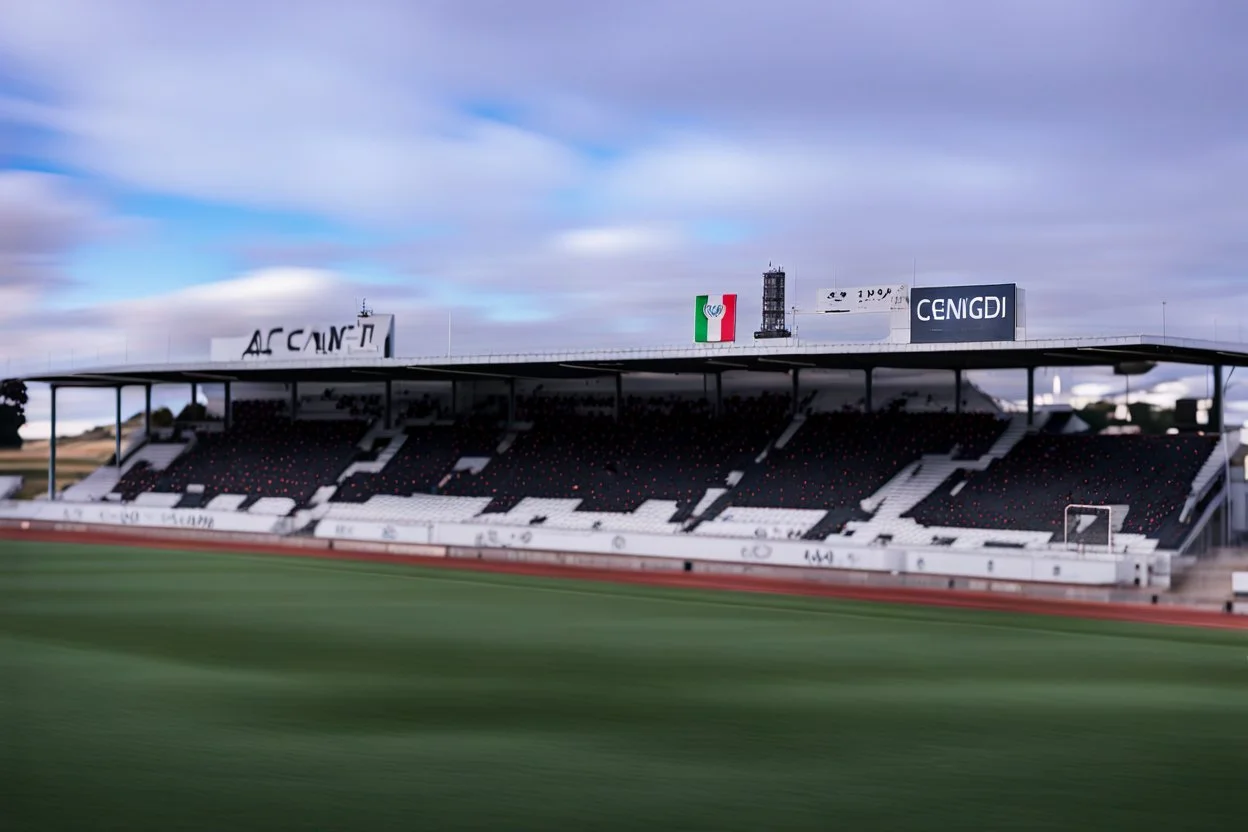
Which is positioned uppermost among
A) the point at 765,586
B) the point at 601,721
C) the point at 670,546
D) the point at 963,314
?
the point at 963,314

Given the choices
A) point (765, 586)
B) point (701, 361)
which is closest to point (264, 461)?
point (701, 361)

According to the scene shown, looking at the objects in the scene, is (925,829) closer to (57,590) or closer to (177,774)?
(177,774)

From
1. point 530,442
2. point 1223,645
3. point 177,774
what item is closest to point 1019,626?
point 1223,645

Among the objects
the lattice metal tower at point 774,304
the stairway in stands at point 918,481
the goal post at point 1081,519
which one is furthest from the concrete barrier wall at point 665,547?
the lattice metal tower at point 774,304

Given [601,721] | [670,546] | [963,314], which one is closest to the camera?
[601,721]

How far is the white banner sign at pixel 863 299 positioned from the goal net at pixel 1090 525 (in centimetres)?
821

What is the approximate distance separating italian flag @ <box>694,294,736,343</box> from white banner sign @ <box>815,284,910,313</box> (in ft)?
9.40

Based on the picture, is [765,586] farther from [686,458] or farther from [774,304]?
[774,304]

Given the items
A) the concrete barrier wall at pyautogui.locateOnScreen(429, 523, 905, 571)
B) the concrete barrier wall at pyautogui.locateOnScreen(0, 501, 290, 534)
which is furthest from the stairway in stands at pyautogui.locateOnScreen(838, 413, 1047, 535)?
the concrete barrier wall at pyautogui.locateOnScreen(0, 501, 290, 534)

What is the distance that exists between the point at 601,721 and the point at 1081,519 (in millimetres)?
26981

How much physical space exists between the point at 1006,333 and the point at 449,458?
23.8 meters

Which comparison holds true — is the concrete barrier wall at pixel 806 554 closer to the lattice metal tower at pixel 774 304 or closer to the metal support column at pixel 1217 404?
the metal support column at pixel 1217 404

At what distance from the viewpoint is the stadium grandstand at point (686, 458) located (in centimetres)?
3625

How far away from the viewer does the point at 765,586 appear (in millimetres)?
32000
